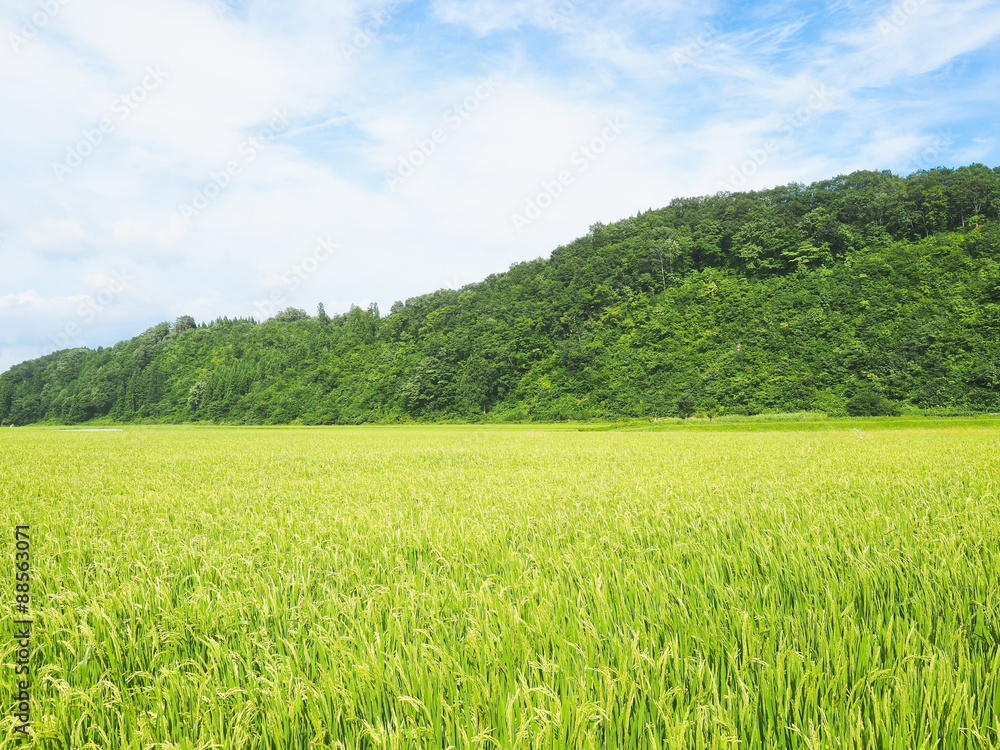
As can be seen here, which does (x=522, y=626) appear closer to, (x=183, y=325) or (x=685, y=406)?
(x=685, y=406)

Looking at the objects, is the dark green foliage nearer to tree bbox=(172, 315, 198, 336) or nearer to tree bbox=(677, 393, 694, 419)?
tree bbox=(677, 393, 694, 419)

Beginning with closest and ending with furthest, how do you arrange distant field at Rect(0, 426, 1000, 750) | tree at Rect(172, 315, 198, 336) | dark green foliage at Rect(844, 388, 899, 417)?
1. distant field at Rect(0, 426, 1000, 750)
2. dark green foliage at Rect(844, 388, 899, 417)
3. tree at Rect(172, 315, 198, 336)

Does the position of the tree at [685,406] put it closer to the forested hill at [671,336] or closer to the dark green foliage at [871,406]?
the forested hill at [671,336]

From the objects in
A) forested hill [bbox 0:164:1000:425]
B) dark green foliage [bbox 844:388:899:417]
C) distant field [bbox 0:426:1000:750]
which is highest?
forested hill [bbox 0:164:1000:425]

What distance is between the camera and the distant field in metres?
1.94

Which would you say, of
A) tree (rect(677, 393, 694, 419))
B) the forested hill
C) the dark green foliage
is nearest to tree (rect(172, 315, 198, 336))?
the forested hill

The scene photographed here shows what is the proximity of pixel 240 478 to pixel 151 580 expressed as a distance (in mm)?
7770

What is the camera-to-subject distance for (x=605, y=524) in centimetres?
543

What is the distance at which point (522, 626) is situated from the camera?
9.17ft

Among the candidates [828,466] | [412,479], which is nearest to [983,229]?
[828,466]

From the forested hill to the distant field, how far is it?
→ 199 feet

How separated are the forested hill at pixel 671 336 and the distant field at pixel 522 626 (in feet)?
199

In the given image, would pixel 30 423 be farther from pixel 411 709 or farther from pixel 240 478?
pixel 411 709

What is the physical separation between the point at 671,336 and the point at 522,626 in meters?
81.7
